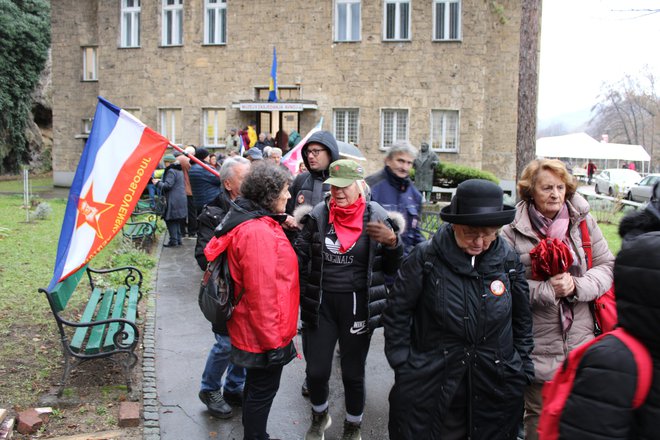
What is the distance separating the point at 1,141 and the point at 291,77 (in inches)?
570

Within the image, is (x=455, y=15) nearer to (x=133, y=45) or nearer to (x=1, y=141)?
(x=133, y=45)

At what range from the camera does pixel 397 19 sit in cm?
2347

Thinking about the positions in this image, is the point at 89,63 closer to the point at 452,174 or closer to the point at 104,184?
the point at 452,174

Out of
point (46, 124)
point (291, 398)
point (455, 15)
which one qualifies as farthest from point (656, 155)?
point (291, 398)

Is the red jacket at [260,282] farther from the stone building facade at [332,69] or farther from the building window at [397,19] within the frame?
the building window at [397,19]

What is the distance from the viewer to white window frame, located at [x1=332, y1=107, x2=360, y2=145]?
23.8 m

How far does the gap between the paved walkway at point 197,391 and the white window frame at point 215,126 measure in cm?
1727

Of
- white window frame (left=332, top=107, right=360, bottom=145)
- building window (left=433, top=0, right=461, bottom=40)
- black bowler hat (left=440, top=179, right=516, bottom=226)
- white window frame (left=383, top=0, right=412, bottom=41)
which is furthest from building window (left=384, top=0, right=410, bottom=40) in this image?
black bowler hat (left=440, top=179, right=516, bottom=226)

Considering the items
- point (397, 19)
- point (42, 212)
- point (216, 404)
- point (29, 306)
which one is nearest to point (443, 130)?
point (397, 19)

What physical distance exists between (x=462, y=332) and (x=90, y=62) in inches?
1098

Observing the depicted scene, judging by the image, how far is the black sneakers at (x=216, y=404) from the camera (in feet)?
15.6

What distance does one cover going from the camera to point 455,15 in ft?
76.4

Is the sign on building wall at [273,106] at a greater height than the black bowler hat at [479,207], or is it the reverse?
the sign on building wall at [273,106]

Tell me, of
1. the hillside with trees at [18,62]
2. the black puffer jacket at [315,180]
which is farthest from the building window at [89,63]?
the black puffer jacket at [315,180]
